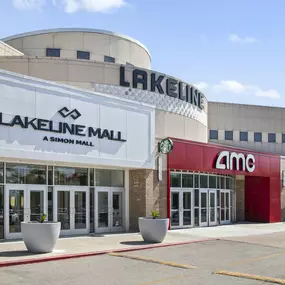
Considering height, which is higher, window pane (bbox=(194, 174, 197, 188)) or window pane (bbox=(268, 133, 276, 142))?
window pane (bbox=(268, 133, 276, 142))

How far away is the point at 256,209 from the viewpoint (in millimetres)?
32938

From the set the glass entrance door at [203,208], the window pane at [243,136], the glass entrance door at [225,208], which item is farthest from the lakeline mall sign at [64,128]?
the window pane at [243,136]

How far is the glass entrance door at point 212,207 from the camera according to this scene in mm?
28469

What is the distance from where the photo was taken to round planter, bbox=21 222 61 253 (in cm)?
1521

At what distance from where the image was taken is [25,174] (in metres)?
19.7

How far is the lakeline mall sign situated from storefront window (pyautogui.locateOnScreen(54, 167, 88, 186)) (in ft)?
6.08

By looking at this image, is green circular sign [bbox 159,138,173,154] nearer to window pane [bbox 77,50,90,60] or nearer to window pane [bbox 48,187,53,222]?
window pane [bbox 48,187,53,222]

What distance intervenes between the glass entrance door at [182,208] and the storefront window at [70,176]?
5.48 meters

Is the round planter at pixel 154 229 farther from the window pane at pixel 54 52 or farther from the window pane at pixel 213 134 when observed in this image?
the window pane at pixel 213 134

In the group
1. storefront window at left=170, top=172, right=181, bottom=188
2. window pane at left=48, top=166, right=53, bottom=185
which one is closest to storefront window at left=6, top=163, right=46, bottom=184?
window pane at left=48, top=166, right=53, bottom=185

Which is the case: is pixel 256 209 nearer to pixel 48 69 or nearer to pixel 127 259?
pixel 48 69

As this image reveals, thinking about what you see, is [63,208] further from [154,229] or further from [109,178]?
[154,229]

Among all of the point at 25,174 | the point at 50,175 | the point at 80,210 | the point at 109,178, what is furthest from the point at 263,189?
the point at 25,174

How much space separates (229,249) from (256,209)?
16.1m
